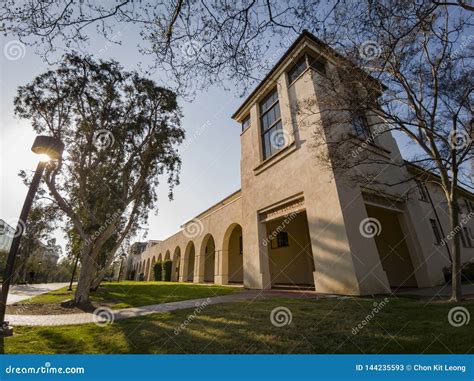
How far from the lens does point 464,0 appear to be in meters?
4.06

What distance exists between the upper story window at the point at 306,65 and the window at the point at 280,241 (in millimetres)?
9443

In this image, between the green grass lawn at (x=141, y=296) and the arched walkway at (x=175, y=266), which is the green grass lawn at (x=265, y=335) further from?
the arched walkway at (x=175, y=266)

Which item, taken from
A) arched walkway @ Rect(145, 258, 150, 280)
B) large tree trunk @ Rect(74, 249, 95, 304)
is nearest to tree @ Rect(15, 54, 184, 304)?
large tree trunk @ Rect(74, 249, 95, 304)

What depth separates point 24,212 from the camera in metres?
4.63

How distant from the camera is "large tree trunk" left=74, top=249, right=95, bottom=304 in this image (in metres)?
8.84

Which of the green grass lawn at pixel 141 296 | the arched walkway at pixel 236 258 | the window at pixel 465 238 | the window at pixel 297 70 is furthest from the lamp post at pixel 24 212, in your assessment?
the window at pixel 465 238

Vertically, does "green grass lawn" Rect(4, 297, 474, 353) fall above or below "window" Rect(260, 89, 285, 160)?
below

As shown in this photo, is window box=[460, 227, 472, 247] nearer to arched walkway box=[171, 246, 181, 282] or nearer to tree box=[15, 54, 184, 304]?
tree box=[15, 54, 184, 304]

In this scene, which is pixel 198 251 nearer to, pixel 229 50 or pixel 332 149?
pixel 332 149

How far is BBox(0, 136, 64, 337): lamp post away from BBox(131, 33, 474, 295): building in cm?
536

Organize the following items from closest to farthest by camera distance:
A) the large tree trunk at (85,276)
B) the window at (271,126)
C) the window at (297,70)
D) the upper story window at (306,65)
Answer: the large tree trunk at (85,276)
the upper story window at (306,65)
the window at (297,70)
the window at (271,126)

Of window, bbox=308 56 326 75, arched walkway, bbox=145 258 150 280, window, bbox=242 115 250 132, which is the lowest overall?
arched walkway, bbox=145 258 150 280

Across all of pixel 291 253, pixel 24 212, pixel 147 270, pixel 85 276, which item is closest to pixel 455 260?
pixel 291 253

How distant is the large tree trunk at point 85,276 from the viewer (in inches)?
348
